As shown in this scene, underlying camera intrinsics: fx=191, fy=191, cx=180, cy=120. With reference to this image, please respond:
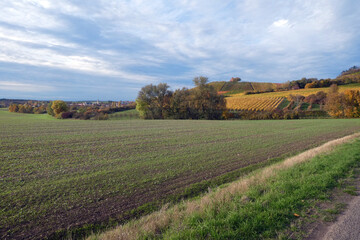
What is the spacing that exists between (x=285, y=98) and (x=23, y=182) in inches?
3743

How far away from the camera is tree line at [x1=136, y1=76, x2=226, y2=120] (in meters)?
67.1

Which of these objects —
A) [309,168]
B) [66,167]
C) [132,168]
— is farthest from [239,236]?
[66,167]

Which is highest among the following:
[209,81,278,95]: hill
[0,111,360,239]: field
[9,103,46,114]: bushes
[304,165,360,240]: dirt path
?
[209,81,278,95]: hill

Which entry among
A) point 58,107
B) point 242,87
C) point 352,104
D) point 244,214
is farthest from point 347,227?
point 242,87

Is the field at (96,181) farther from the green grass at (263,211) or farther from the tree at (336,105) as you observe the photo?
the tree at (336,105)

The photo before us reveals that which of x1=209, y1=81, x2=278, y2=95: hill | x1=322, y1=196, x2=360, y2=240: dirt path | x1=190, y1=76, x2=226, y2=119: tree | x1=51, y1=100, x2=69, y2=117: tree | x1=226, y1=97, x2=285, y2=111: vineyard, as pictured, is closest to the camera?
x1=322, y1=196, x2=360, y2=240: dirt path

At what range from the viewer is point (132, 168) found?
427 inches

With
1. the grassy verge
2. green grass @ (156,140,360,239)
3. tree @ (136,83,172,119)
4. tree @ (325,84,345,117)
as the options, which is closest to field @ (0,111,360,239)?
the grassy verge

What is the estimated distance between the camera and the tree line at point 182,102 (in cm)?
6712

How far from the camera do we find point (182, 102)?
69.7m

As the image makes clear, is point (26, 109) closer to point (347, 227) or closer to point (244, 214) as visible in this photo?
point (244, 214)

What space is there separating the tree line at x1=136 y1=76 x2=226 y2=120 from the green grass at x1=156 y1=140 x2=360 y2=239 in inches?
2375

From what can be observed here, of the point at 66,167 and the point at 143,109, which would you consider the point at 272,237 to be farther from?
the point at 143,109

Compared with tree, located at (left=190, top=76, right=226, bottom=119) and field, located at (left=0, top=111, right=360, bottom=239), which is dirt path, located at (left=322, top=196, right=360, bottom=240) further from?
tree, located at (left=190, top=76, right=226, bottom=119)
